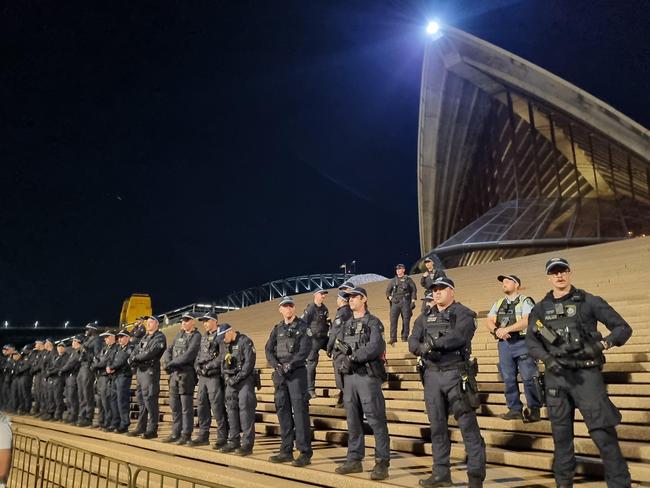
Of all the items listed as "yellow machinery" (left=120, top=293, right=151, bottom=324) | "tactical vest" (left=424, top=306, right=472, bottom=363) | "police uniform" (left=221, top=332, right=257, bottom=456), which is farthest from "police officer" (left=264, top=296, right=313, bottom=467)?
"yellow machinery" (left=120, top=293, right=151, bottom=324)

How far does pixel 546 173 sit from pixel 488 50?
852 cm

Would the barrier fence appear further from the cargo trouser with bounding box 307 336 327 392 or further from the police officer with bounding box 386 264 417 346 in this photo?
the police officer with bounding box 386 264 417 346

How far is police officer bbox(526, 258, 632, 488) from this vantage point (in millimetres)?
3562

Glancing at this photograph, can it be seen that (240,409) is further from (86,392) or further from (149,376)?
(86,392)

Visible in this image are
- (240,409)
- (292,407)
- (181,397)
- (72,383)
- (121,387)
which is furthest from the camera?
(72,383)

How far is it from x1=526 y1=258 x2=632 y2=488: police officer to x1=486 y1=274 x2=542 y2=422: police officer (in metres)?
1.47

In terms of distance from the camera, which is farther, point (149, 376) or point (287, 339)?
point (149, 376)

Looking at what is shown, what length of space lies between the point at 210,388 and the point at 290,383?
5.55 feet

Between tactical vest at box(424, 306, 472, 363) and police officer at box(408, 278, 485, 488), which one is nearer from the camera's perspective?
police officer at box(408, 278, 485, 488)

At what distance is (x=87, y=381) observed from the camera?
10320mm

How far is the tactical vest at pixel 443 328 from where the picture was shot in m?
4.39

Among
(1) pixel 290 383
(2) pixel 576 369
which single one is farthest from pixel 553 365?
(1) pixel 290 383

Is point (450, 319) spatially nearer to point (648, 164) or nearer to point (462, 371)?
point (462, 371)

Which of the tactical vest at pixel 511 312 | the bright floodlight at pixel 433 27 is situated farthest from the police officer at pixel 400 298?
the bright floodlight at pixel 433 27
